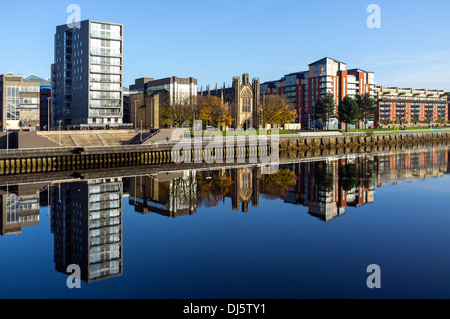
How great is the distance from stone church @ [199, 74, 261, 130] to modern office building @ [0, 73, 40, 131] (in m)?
61.6

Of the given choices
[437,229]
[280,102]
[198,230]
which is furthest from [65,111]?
[437,229]

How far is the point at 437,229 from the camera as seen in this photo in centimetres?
3108

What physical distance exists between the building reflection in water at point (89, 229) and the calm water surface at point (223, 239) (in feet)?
0.33

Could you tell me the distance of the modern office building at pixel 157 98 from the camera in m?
131

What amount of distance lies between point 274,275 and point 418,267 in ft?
25.7

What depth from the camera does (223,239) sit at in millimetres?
28594

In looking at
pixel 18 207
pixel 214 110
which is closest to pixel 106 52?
pixel 214 110

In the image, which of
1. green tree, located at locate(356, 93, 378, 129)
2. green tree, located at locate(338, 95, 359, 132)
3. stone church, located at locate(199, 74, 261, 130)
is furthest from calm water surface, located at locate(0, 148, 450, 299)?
green tree, located at locate(356, 93, 378, 129)

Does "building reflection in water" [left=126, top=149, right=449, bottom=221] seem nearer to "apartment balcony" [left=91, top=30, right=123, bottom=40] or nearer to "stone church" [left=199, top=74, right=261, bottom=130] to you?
"apartment balcony" [left=91, top=30, right=123, bottom=40]

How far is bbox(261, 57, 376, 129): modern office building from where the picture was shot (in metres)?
172

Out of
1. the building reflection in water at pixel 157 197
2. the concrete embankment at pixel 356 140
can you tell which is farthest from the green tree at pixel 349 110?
the building reflection in water at pixel 157 197

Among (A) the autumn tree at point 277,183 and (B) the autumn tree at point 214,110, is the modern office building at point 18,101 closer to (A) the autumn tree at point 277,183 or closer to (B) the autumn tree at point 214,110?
(B) the autumn tree at point 214,110

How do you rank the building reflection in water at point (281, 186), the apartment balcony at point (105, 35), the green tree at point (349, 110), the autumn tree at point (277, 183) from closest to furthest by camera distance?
1. the building reflection in water at point (281, 186)
2. the autumn tree at point (277, 183)
3. the apartment balcony at point (105, 35)
4. the green tree at point (349, 110)
